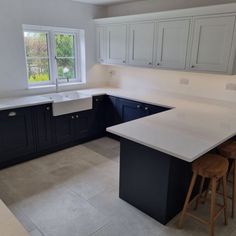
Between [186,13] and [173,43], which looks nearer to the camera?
[186,13]

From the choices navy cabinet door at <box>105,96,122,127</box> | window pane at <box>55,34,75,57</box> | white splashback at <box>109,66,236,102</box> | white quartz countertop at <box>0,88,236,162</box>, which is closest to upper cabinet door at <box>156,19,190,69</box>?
white splashback at <box>109,66,236,102</box>

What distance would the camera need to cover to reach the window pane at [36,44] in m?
3.63

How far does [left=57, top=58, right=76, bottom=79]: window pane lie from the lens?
409cm

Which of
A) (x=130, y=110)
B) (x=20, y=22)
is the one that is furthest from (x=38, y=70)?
(x=130, y=110)

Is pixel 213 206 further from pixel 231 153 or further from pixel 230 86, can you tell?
pixel 230 86

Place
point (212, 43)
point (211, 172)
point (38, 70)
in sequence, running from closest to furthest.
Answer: point (211, 172)
point (212, 43)
point (38, 70)

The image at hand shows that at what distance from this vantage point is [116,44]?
12.9 feet

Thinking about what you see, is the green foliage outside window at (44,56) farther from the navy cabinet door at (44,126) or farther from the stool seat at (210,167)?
the stool seat at (210,167)

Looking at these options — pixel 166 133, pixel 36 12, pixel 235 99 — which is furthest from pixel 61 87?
pixel 235 99

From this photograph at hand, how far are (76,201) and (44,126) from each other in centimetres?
138

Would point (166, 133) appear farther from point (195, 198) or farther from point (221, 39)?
point (221, 39)

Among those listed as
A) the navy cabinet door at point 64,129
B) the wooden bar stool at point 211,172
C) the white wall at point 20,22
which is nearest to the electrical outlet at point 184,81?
the wooden bar stool at point 211,172

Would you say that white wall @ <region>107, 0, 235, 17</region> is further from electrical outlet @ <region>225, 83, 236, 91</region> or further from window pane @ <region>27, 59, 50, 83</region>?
window pane @ <region>27, 59, 50, 83</region>

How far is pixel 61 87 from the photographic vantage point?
13.3ft
